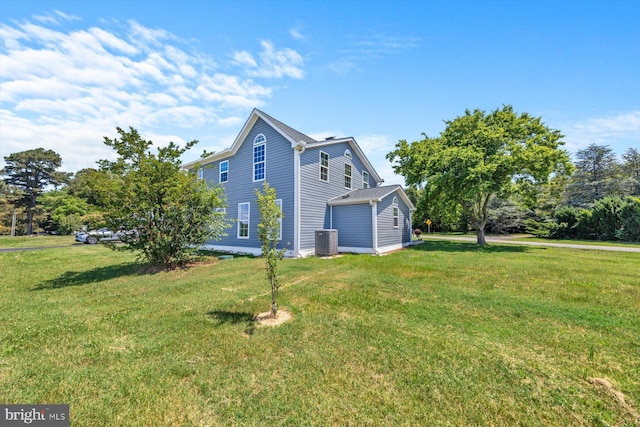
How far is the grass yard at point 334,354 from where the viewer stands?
7.88 feet

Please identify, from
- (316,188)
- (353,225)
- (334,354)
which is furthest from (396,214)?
(334,354)

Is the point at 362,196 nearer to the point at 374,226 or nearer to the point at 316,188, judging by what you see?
the point at 374,226

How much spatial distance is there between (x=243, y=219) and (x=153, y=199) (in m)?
5.96

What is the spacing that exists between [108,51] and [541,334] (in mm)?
12819

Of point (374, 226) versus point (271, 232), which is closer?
point (271, 232)

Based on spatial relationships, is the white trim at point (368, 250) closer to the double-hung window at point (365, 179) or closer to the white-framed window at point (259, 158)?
the double-hung window at point (365, 179)

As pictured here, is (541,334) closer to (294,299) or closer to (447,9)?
(294,299)

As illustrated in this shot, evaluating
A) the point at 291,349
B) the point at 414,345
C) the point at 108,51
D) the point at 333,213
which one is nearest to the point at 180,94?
the point at 108,51

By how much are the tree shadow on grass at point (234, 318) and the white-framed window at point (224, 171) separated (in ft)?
40.5

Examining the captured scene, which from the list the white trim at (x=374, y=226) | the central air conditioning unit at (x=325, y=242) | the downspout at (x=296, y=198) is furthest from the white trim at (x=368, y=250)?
the downspout at (x=296, y=198)

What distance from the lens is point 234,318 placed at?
461 centimetres

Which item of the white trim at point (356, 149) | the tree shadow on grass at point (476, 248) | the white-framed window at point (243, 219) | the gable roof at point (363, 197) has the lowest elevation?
the tree shadow on grass at point (476, 248)

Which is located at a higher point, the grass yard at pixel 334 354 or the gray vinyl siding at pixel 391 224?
the gray vinyl siding at pixel 391 224

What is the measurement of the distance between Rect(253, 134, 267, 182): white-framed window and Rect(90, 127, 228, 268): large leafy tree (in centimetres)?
426
